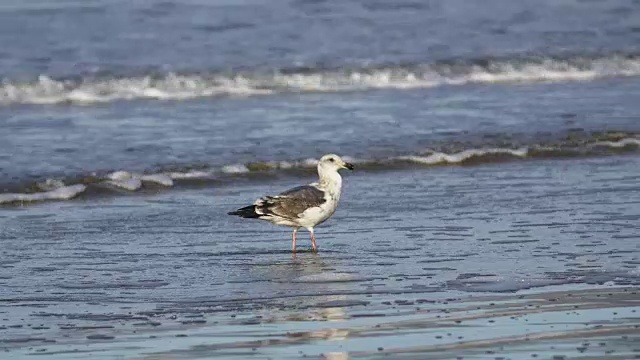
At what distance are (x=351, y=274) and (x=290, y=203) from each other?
→ 4.54 ft

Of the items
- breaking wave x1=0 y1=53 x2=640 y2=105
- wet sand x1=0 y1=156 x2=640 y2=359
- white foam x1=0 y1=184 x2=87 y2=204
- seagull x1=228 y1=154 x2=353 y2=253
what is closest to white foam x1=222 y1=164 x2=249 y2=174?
wet sand x1=0 y1=156 x2=640 y2=359

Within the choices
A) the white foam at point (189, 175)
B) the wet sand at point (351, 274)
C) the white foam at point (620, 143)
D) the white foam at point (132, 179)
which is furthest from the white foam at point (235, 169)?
the white foam at point (620, 143)

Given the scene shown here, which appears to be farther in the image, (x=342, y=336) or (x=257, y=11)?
(x=257, y=11)

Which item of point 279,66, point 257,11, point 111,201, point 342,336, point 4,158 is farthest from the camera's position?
point 257,11

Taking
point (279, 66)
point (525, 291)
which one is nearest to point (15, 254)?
point (525, 291)

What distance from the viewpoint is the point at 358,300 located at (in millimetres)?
8188

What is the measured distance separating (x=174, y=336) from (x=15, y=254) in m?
2.85

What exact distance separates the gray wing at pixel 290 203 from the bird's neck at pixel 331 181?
0.11m

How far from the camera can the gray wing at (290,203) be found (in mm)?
10172

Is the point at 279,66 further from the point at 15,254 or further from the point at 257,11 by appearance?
the point at 15,254

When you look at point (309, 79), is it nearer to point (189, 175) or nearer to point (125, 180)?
point (189, 175)

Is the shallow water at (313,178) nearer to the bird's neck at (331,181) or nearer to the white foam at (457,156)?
the white foam at (457,156)

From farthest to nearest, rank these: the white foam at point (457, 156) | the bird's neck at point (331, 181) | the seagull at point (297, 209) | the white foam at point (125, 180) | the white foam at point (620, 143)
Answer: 1. the white foam at point (620, 143)
2. the white foam at point (457, 156)
3. the white foam at point (125, 180)
4. the bird's neck at point (331, 181)
5. the seagull at point (297, 209)

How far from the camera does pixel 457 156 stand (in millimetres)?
13719
